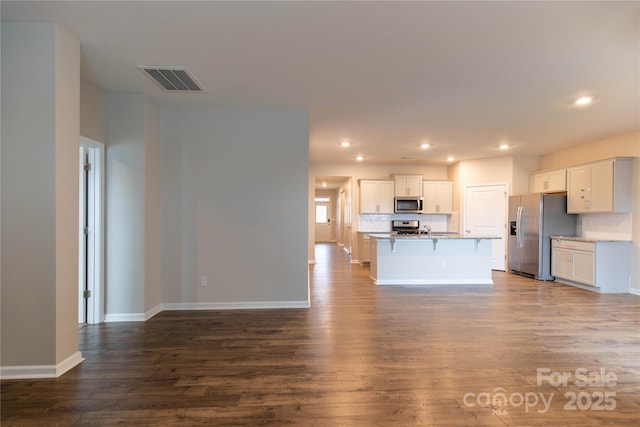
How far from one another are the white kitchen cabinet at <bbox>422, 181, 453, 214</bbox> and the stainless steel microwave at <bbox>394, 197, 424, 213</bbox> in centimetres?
21

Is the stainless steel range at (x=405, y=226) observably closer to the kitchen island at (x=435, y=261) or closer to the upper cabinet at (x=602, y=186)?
the kitchen island at (x=435, y=261)

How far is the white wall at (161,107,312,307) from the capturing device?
428 centimetres

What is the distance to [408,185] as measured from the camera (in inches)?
332

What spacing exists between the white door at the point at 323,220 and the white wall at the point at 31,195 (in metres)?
13.5

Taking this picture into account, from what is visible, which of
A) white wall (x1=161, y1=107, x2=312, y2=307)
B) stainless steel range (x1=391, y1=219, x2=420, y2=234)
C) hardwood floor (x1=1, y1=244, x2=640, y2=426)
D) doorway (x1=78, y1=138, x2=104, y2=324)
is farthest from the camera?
stainless steel range (x1=391, y1=219, x2=420, y2=234)

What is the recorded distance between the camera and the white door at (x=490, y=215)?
24.5 feet

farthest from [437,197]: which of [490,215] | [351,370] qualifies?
A: [351,370]

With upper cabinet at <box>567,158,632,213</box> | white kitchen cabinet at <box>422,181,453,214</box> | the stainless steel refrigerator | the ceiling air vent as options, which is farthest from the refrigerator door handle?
the ceiling air vent

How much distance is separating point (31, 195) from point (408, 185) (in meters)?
7.54

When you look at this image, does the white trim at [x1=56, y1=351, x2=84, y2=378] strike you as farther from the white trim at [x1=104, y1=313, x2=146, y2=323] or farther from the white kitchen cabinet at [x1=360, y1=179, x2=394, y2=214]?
the white kitchen cabinet at [x1=360, y1=179, x2=394, y2=214]

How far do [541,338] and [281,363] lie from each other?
8.81 feet

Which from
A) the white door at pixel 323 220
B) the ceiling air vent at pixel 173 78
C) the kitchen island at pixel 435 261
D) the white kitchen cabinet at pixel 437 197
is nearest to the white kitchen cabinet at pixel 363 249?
the white kitchen cabinet at pixel 437 197

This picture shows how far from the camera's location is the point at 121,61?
9.97 feet

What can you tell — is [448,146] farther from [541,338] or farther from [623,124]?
[541,338]
